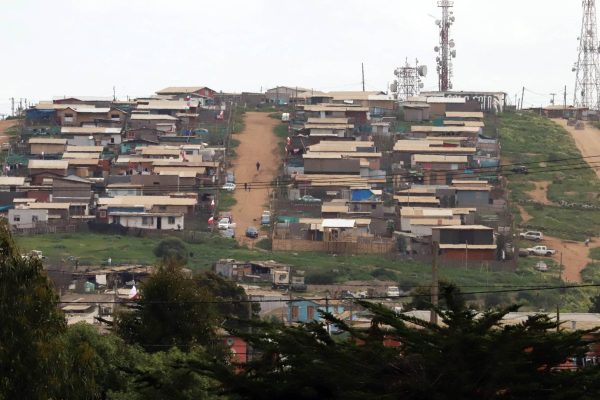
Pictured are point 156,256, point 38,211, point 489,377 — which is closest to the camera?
point 489,377

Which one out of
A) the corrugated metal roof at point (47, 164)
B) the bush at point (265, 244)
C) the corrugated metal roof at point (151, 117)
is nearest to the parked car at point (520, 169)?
the corrugated metal roof at point (151, 117)

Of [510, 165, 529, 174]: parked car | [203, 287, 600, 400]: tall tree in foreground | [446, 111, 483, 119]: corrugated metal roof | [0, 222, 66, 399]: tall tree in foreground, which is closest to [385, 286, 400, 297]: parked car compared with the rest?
[510, 165, 529, 174]: parked car

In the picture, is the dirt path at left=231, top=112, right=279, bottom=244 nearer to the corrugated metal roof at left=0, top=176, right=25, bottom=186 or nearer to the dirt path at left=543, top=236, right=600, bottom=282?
the corrugated metal roof at left=0, top=176, right=25, bottom=186

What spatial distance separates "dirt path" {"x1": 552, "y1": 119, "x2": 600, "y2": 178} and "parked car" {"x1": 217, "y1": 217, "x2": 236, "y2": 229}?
16.8 m

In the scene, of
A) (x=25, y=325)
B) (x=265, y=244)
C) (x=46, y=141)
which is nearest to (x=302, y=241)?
(x=265, y=244)

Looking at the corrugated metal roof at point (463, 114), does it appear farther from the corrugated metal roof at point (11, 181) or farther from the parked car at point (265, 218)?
the corrugated metal roof at point (11, 181)

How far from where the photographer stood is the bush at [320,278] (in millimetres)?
39625

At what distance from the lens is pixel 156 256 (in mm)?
42531

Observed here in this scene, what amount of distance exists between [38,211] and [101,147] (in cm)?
981

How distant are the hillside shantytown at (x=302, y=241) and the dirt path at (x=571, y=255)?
95mm

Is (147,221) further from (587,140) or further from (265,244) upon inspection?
(587,140)

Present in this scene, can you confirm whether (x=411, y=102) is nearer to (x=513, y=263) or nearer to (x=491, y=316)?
(x=513, y=263)

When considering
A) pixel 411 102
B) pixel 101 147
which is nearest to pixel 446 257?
pixel 101 147

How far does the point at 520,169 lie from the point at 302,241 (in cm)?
1331
